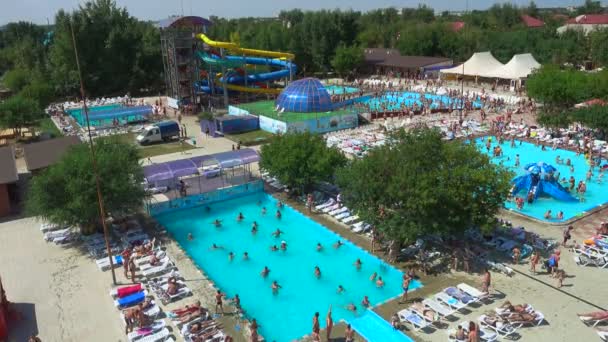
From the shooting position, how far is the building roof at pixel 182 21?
1900 inches

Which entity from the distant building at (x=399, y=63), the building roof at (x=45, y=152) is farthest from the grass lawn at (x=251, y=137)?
the distant building at (x=399, y=63)

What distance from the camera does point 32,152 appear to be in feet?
90.1

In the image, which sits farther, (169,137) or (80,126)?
(80,126)

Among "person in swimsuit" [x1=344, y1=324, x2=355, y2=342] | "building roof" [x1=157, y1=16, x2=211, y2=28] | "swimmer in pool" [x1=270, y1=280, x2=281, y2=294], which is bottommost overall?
"swimmer in pool" [x1=270, y1=280, x2=281, y2=294]

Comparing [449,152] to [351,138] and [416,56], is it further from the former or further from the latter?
[416,56]

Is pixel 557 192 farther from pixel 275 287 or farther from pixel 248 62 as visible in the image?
pixel 248 62

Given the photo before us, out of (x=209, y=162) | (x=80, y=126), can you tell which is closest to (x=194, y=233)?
(x=209, y=162)

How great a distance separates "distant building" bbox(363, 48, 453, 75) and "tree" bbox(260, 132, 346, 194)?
43.9 meters

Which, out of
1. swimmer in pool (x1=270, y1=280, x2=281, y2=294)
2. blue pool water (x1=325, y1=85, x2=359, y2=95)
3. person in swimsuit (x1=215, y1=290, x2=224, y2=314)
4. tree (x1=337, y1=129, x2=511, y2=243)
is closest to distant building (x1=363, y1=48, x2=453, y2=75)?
blue pool water (x1=325, y1=85, x2=359, y2=95)

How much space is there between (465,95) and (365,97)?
11.0 m

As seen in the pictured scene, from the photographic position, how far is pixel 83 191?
19875 millimetres

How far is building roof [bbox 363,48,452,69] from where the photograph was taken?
2576 inches

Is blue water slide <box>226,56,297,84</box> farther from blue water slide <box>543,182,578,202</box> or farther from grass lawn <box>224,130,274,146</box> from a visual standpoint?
blue water slide <box>543,182,578,202</box>

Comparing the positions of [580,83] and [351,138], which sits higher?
[580,83]
